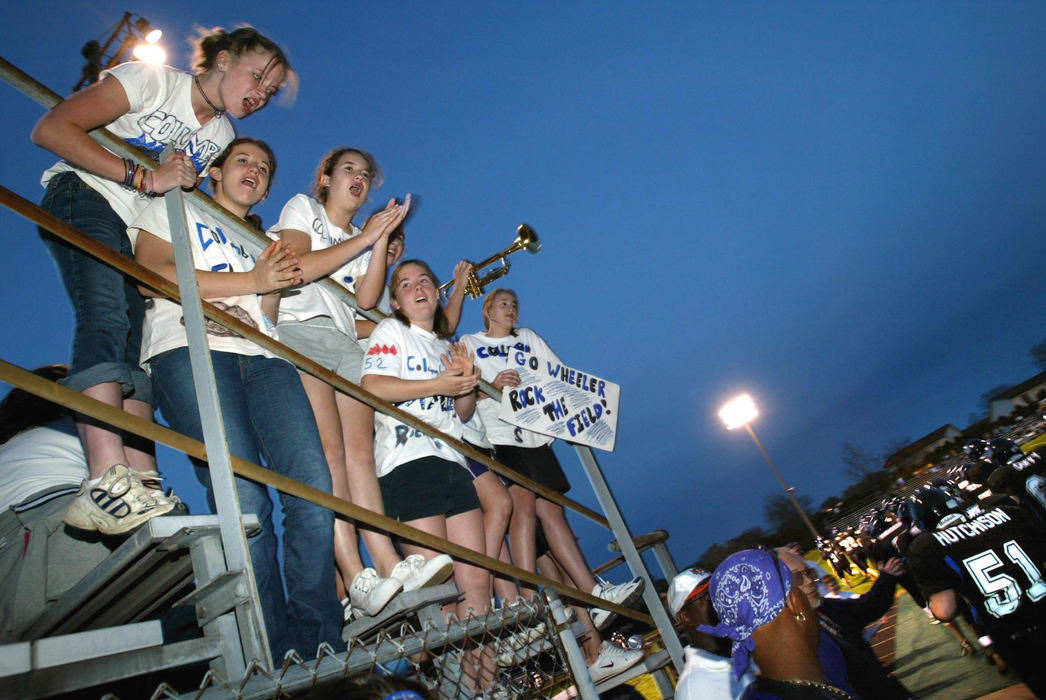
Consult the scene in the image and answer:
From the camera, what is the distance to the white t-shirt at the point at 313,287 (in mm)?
3031

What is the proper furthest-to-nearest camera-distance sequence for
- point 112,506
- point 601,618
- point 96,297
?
point 601,618 < point 96,297 < point 112,506

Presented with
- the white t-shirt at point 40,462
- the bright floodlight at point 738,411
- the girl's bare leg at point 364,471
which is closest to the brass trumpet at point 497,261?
the girl's bare leg at point 364,471

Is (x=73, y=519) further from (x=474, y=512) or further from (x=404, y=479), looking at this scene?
(x=474, y=512)

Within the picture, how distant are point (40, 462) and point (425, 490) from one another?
1.47 m

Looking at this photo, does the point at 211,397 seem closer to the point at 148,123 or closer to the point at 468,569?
the point at 148,123

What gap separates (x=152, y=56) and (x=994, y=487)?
957 centimetres

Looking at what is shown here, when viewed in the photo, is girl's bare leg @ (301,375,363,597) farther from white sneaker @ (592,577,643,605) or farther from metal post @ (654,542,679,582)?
metal post @ (654,542,679,582)

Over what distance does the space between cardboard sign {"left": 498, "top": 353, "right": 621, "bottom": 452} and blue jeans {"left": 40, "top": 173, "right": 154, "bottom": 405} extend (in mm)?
2057

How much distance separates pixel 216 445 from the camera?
173cm

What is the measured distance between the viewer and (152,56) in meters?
6.40

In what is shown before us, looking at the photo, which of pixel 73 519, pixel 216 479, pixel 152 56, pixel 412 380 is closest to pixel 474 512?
pixel 412 380

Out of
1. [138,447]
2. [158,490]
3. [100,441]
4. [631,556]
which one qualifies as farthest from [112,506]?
[631,556]

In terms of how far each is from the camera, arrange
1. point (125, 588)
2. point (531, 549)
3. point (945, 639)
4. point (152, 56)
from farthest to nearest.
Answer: point (945, 639), point (152, 56), point (531, 549), point (125, 588)

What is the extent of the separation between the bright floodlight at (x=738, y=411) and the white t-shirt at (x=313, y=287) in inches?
1003
